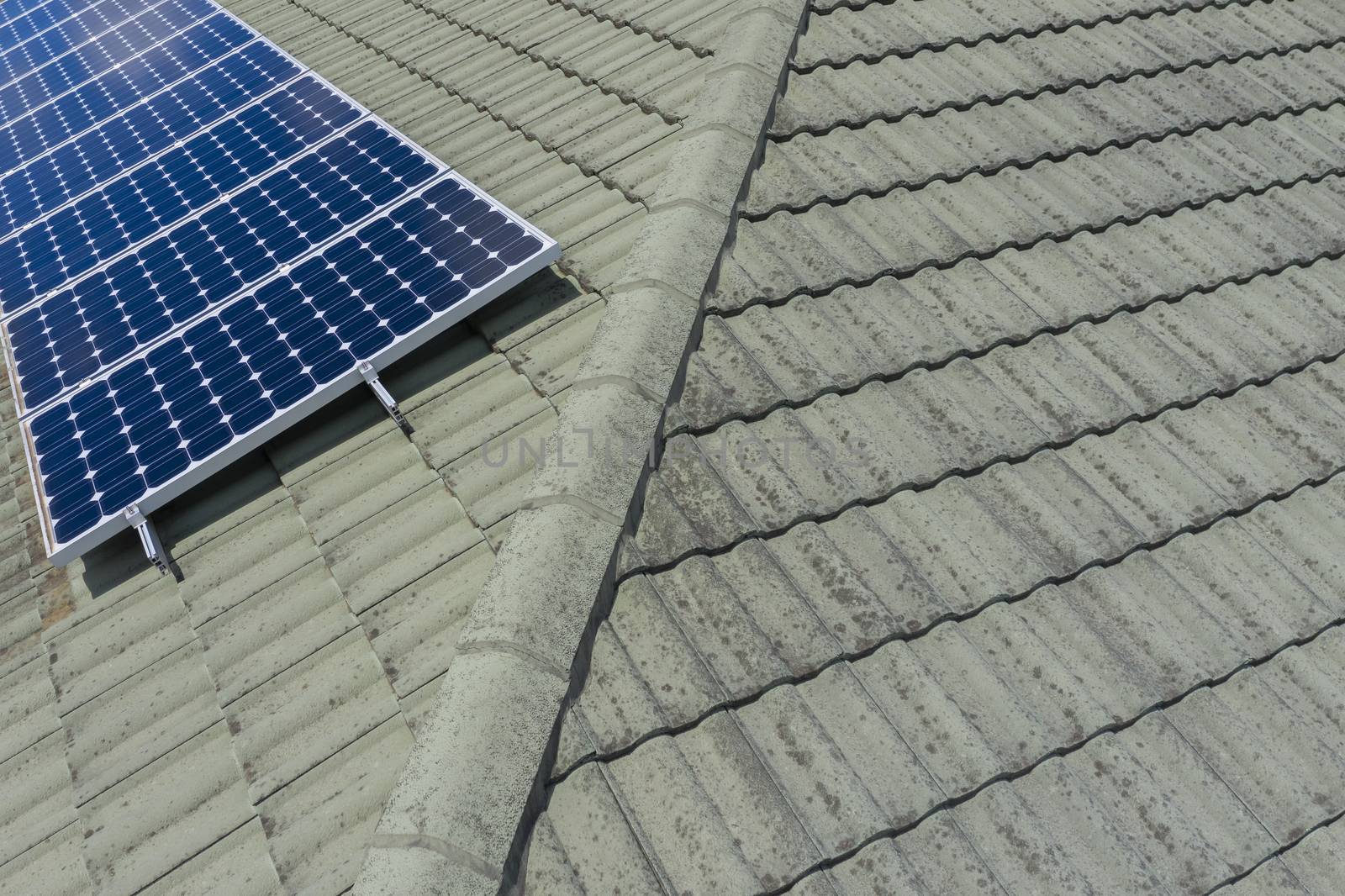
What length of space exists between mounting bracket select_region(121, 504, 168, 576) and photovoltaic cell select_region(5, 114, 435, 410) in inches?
53.4

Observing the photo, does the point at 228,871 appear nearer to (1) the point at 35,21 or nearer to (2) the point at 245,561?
(2) the point at 245,561

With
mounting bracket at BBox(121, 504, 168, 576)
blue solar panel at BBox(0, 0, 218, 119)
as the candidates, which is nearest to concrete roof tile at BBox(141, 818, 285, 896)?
mounting bracket at BBox(121, 504, 168, 576)

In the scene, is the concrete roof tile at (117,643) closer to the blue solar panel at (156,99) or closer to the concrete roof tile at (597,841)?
the concrete roof tile at (597,841)

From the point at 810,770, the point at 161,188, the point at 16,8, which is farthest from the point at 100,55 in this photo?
the point at 810,770

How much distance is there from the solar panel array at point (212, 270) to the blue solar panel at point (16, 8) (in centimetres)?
551

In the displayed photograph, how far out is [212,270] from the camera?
5457mm

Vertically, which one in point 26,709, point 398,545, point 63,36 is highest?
point 398,545

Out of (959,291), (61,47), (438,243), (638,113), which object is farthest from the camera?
(61,47)

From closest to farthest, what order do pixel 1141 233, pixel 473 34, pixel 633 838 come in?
pixel 633 838 < pixel 1141 233 < pixel 473 34

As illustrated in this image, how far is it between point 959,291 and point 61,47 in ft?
35.4

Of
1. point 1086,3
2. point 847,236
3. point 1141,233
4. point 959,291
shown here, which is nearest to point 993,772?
point 959,291

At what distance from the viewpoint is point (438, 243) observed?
4961 millimetres

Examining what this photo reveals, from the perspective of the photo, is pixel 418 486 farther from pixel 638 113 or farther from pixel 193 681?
pixel 638 113

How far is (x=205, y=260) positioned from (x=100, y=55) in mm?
5877
